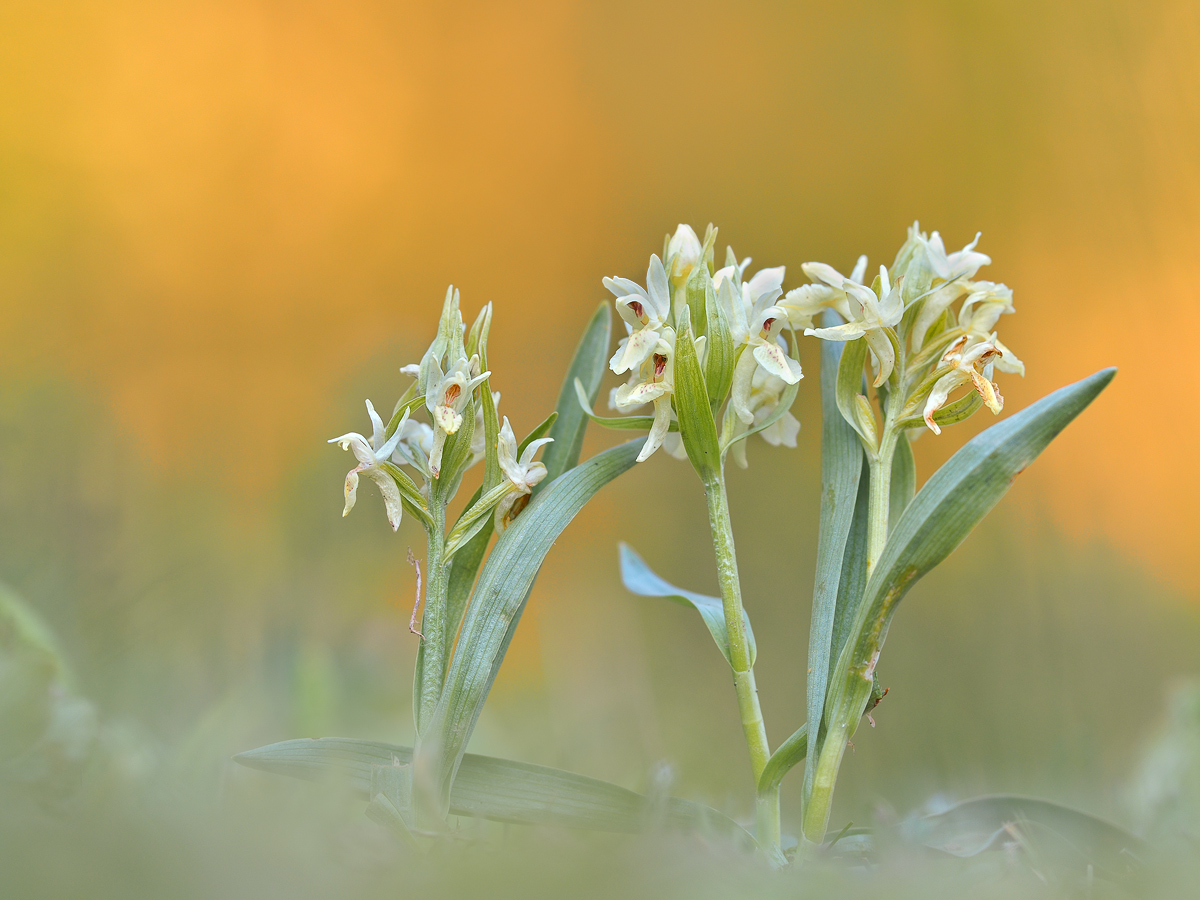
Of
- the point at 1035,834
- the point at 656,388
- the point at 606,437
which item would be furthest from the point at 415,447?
the point at 606,437

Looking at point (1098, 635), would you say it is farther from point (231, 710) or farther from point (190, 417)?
point (190, 417)

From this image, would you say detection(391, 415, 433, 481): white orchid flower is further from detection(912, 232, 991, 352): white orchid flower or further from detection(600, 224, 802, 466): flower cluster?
detection(912, 232, 991, 352): white orchid flower

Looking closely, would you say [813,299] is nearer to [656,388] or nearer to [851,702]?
[656,388]

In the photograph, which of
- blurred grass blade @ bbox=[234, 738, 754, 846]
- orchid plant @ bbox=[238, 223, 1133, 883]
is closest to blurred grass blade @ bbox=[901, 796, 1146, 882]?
orchid plant @ bbox=[238, 223, 1133, 883]

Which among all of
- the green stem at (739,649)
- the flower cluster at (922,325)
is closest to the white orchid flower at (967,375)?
the flower cluster at (922,325)

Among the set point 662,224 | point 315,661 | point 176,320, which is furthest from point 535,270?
point 315,661

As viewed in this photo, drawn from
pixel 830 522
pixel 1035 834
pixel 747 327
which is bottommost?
pixel 1035 834
